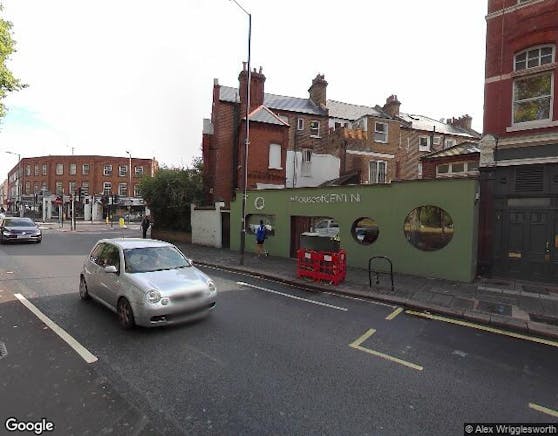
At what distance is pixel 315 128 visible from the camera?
28.3 meters

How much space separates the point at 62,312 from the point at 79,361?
2.68 metres

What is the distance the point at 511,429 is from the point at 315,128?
88.5 feet

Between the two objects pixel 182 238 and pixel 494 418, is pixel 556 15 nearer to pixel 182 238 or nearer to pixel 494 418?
pixel 494 418

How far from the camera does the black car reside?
1845cm

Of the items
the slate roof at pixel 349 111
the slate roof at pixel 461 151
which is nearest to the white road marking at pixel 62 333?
the slate roof at pixel 461 151

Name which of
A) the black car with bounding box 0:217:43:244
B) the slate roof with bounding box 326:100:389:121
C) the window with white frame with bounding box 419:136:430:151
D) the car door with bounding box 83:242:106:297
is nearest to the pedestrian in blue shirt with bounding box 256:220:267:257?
the car door with bounding box 83:242:106:297

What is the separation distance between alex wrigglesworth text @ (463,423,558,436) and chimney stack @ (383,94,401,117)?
32.4 m

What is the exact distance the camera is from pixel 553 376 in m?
4.52

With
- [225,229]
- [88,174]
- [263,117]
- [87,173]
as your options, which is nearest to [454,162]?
[263,117]

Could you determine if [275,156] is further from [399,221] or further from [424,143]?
[424,143]

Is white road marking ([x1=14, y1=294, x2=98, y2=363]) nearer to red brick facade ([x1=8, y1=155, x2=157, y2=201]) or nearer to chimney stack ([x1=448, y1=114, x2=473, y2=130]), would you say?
chimney stack ([x1=448, y1=114, x2=473, y2=130])

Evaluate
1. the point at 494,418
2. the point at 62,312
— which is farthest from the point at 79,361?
the point at 494,418

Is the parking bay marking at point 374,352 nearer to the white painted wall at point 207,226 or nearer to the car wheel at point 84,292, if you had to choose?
the car wheel at point 84,292

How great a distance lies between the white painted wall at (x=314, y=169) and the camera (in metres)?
26.8
